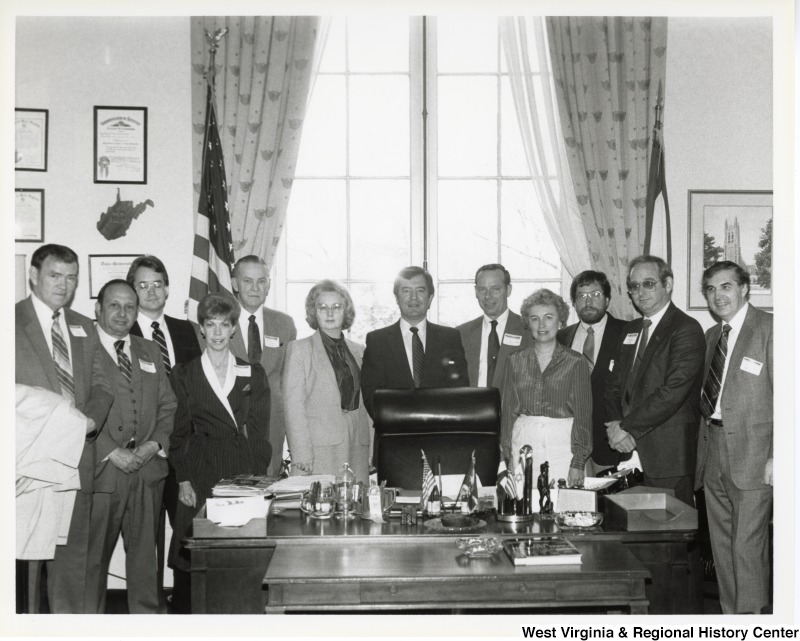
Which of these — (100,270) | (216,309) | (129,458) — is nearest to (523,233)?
(216,309)

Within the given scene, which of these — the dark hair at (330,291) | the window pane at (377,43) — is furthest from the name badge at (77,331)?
the window pane at (377,43)

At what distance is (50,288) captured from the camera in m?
3.89

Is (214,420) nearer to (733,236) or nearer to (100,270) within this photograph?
(100,270)

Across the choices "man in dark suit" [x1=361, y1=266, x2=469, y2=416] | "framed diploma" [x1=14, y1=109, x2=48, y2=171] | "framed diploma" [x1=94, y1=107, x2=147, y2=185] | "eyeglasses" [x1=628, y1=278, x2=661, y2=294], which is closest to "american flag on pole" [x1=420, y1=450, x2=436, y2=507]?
"man in dark suit" [x1=361, y1=266, x2=469, y2=416]

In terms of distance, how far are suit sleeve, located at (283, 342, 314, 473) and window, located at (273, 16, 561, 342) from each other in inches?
37.6

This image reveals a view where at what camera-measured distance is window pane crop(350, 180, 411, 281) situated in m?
4.85

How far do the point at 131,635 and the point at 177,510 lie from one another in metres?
0.60

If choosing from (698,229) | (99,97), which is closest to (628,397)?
(698,229)

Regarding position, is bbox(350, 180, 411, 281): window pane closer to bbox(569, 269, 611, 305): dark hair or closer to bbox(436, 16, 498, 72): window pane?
bbox(436, 16, 498, 72): window pane

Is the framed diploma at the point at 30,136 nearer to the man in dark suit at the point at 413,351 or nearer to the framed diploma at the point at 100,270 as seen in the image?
the framed diploma at the point at 100,270

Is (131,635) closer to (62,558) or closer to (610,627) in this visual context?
(62,558)

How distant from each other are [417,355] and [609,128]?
6.31 feet

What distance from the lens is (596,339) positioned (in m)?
4.27

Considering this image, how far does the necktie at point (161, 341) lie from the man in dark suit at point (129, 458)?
0.26m
